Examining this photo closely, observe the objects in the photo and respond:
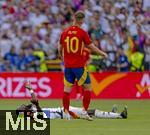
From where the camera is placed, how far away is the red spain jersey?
52.5 feet

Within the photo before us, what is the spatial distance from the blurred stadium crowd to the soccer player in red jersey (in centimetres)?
795

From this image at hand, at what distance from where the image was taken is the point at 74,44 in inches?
633

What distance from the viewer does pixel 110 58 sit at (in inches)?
982

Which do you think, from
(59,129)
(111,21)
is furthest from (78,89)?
(59,129)

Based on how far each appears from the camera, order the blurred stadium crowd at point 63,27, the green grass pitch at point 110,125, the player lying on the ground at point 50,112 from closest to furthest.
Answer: the green grass pitch at point 110,125
the player lying on the ground at point 50,112
the blurred stadium crowd at point 63,27

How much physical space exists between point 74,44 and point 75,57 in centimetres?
29

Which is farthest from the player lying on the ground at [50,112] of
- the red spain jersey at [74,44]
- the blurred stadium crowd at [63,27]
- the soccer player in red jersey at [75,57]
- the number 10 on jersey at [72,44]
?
the blurred stadium crowd at [63,27]

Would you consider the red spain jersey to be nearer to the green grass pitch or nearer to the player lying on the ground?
the player lying on the ground

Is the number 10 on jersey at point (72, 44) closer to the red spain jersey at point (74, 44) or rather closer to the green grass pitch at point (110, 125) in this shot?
the red spain jersey at point (74, 44)

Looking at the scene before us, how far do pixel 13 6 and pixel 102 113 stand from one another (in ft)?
39.2

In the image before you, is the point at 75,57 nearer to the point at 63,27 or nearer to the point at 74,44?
the point at 74,44

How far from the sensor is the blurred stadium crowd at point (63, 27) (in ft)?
81.6

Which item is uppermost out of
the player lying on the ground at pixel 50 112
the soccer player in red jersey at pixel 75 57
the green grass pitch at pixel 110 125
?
the soccer player in red jersey at pixel 75 57

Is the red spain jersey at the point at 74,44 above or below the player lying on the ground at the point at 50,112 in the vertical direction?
above
